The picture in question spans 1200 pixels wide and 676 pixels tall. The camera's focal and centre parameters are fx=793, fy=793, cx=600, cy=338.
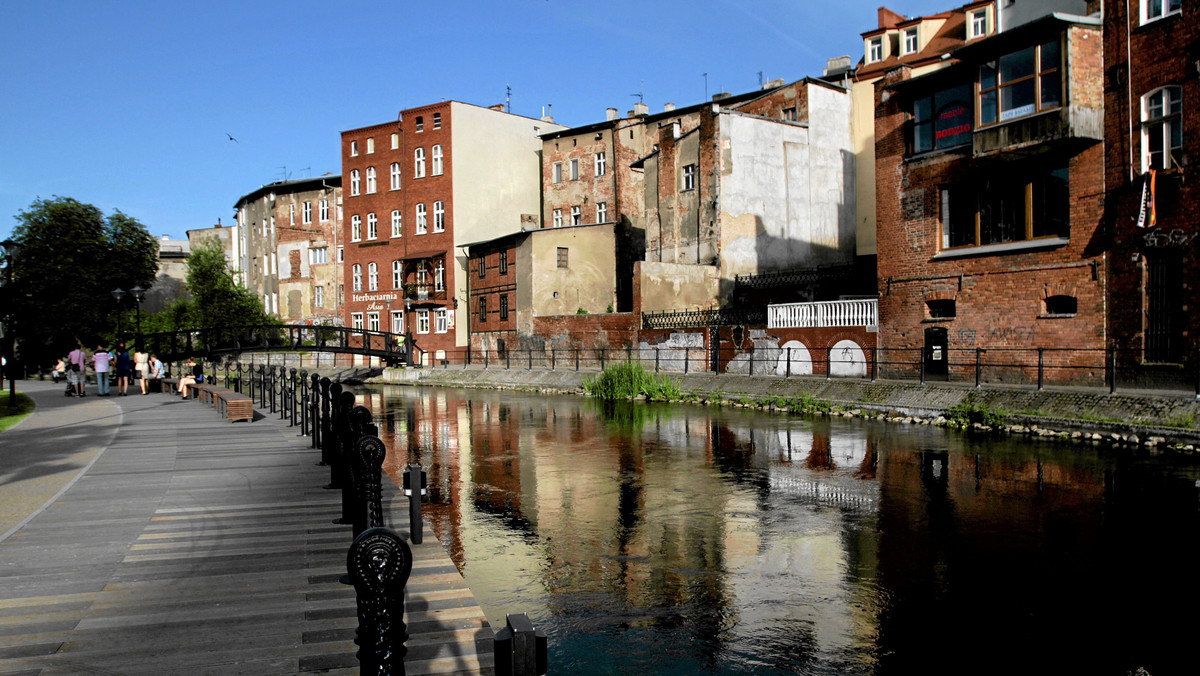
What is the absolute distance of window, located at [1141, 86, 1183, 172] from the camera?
18672 millimetres

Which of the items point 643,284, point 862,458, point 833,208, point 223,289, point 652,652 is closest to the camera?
point 652,652

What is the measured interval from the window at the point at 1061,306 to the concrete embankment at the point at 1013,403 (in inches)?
130

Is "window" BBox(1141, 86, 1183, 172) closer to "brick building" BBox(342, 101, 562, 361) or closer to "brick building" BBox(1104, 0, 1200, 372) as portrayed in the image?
"brick building" BBox(1104, 0, 1200, 372)

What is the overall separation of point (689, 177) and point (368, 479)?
35.3 m

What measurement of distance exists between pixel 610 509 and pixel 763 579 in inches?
135

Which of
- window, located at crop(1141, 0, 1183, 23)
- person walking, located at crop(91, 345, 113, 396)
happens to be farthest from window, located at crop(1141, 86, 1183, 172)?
person walking, located at crop(91, 345, 113, 396)

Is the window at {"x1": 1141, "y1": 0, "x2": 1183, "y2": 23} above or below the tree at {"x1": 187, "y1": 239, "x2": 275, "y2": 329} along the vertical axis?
above

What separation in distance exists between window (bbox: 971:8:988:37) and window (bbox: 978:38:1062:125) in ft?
73.0

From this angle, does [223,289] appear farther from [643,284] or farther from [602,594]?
[602,594]

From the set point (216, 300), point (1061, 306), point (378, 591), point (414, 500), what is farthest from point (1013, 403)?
point (216, 300)

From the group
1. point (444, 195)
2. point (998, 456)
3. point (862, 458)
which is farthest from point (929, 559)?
point (444, 195)

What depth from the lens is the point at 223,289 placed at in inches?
2100

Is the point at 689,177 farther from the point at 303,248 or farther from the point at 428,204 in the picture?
the point at 303,248

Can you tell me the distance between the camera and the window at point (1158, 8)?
61.2 feet
